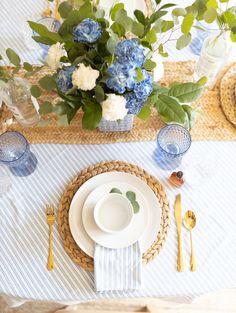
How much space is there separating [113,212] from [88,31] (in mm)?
448

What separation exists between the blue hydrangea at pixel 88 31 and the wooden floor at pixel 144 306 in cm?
111

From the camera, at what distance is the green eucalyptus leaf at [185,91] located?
0.80m

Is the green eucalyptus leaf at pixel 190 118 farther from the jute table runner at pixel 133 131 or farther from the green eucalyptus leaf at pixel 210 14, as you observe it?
the green eucalyptus leaf at pixel 210 14

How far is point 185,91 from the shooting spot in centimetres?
80

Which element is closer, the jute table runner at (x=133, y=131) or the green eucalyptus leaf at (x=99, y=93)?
the green eucalyptus leaf at (x=99, y=93)

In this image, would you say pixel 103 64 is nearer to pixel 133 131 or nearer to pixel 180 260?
pixel 133 131

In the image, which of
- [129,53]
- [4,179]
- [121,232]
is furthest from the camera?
[4,179]

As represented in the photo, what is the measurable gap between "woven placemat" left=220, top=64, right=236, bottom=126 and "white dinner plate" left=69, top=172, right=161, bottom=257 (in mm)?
359

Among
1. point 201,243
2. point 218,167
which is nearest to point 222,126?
point 218,167

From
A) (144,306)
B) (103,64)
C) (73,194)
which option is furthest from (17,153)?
(144,306)

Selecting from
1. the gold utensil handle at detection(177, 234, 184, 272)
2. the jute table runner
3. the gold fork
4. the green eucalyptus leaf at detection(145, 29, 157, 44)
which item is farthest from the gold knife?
the green eucalyptus leaf at detection(145, 29, 157, 44)

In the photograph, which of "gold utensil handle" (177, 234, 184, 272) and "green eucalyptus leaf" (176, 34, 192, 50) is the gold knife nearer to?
"gold utensil handle" (177, 234, 184, 272)

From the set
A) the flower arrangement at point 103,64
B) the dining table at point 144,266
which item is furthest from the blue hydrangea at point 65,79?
the dining table at point 144,266

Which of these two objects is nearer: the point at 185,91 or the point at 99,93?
the point at 99,93
